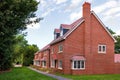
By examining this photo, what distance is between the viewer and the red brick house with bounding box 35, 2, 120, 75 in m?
38.3

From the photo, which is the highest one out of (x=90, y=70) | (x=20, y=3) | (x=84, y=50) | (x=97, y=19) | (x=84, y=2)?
(x=84, y=2)

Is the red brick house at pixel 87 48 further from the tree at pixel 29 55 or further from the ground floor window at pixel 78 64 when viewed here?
the tree at pixel 29 55

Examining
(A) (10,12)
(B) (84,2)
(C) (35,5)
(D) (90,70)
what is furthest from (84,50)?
(A) (10,12)

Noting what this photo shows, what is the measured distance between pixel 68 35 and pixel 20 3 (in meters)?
22.8

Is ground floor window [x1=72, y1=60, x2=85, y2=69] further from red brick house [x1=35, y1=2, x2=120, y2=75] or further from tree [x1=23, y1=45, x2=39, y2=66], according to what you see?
tree [x1=23, y1=45, x2=39, y2=66]

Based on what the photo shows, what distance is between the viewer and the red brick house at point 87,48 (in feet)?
126

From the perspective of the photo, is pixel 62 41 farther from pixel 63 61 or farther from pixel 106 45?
pixel 106 45

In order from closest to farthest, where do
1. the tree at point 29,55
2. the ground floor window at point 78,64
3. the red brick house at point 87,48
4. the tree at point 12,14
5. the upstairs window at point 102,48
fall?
the tree at point 12,14, the ground floor window at point 78,64, the red brick house at point 87,48, the upstairs window at point 102,48, the tree at point 29,55

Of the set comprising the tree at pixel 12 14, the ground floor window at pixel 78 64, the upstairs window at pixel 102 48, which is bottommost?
the ground floor window at pixel 78 64

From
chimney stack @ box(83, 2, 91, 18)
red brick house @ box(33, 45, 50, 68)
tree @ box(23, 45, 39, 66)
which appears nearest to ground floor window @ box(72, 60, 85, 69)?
chimney stack @ box(83, 2, 91, 18)

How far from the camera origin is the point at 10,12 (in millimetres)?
15148

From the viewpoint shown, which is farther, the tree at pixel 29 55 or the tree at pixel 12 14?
the tree at pixel 29 55

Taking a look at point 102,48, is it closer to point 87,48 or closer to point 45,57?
point 87,48

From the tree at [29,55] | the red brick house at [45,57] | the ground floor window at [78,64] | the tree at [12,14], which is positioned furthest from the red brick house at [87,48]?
the tree at [29,55]
